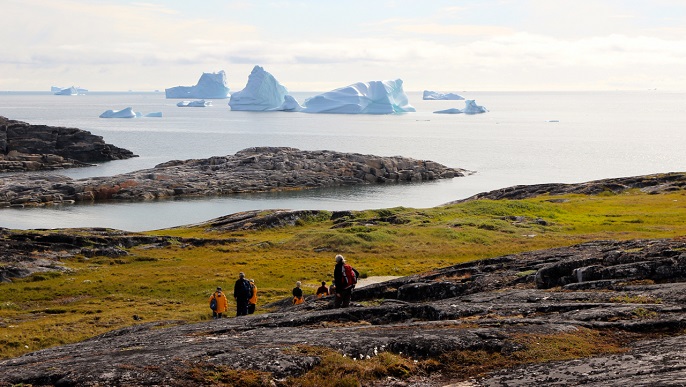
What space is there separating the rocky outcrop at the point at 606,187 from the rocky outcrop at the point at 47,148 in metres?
100

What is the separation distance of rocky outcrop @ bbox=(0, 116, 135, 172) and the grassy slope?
3610 inches

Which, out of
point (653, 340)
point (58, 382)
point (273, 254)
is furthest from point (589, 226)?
point (58, 382)

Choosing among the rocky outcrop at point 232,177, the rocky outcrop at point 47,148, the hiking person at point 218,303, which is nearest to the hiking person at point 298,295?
the hiking person at point 218,303

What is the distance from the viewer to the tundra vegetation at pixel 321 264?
16.0m

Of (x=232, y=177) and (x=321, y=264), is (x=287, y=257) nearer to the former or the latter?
(x=321, y=264)

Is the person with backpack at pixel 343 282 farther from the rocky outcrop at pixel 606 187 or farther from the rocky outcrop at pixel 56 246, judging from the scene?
the rocky outcrop at pixel 606 187

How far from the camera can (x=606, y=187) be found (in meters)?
96.8

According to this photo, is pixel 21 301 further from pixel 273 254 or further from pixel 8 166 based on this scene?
pixel 8 166

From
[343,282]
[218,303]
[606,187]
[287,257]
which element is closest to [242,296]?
[218,303]

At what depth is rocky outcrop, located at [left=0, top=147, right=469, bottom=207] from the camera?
121438 mm

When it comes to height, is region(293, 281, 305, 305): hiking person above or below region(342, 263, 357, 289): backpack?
below

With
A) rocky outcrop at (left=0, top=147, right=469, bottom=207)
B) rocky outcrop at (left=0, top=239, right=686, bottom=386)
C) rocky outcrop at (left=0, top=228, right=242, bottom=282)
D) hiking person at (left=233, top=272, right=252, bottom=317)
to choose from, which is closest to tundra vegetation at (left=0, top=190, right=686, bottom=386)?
rocky outcrop at (left=0, top=239, right=686, bottom=386)

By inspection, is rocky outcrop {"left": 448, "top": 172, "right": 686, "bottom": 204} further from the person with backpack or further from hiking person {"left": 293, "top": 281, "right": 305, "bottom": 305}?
the person with backpack

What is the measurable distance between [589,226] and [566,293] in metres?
46.9
